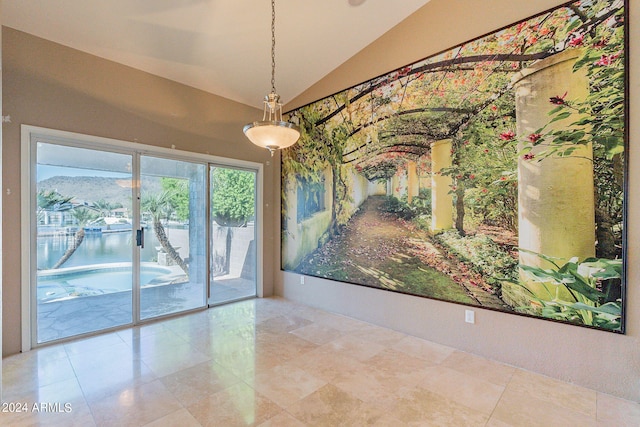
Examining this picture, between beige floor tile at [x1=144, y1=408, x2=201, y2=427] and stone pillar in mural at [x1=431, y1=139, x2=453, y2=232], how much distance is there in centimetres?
266

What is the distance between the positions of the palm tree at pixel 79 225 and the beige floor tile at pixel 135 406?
1828 millimetres

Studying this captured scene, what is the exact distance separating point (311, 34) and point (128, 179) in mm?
2828

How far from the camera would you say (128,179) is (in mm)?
3619

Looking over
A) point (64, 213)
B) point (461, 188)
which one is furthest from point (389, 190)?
point (64, 213)

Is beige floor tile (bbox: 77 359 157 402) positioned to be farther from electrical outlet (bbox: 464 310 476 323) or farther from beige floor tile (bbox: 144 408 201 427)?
electrical outlet (bbox: 464 310 476 323)

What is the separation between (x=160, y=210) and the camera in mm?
3891

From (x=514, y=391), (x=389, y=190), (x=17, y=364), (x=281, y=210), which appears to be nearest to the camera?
(x=514, y=391)

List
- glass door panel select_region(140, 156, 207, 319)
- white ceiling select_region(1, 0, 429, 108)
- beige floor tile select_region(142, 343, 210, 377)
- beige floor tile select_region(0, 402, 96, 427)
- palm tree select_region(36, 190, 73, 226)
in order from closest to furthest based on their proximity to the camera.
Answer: beige floor tile select_region(0, 402, 96, 427) → beige floor tile select_region(142, 343, 210, 377) → white ceiling select_region(1, 0, 429, 108) → palm tree select_region(36, 190, 73, 226) → glass door panel select_region(140, 156, 207, 319)

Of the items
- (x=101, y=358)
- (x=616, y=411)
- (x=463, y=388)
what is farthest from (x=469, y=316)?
(x=101, y=358)

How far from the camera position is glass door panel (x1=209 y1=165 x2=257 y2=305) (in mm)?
4434

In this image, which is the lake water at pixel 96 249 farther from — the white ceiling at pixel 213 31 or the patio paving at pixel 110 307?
the white ceiling at pixel 213 31

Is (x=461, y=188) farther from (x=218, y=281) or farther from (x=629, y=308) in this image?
(x=218, y=281)

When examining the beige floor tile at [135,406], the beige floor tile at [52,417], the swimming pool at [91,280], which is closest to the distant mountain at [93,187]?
the swimming pool at [91,280]

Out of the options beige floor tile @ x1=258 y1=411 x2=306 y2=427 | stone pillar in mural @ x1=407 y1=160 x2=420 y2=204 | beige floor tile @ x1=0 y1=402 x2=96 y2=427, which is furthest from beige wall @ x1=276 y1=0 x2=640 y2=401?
beige floor tile @ x1=0 y1=402 x2=96 y2=427
